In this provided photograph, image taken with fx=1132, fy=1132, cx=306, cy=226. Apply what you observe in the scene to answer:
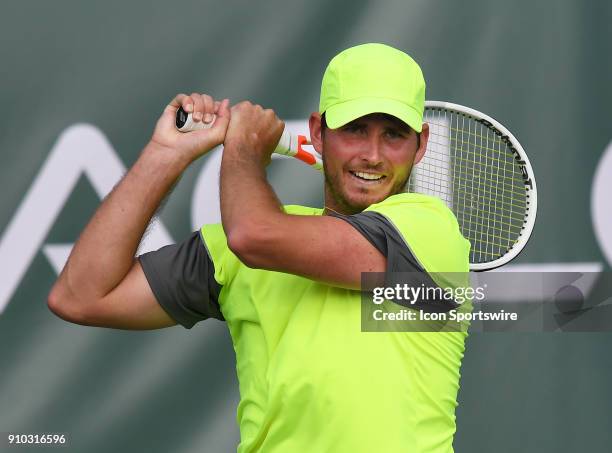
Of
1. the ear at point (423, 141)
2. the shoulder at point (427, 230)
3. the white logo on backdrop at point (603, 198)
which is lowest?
the shoulder at point (427, 230)

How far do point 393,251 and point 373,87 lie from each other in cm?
41

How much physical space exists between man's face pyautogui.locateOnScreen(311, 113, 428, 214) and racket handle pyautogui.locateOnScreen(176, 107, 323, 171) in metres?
0.16

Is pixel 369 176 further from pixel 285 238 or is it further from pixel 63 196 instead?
pixel 63 196

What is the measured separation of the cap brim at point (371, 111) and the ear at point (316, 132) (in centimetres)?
15

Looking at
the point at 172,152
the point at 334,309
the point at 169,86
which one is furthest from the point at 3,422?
the point at 334,309

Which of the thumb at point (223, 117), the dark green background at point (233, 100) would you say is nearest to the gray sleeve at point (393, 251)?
the thumb at point (223, 117)

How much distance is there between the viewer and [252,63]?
11.4 feet

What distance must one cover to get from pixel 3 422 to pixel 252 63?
1.35 metres

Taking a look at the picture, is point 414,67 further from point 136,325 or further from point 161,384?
point 161,384

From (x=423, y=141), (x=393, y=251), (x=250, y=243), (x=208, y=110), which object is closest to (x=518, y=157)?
(x=423, y=141)

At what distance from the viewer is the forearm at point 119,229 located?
7.80 feet

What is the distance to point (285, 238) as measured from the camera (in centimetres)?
211

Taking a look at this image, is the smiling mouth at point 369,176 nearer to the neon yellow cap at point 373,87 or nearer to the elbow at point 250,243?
the neon yellow cap at point 373,87

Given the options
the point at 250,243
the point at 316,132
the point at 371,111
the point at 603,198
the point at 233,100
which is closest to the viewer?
the point at 250,243
